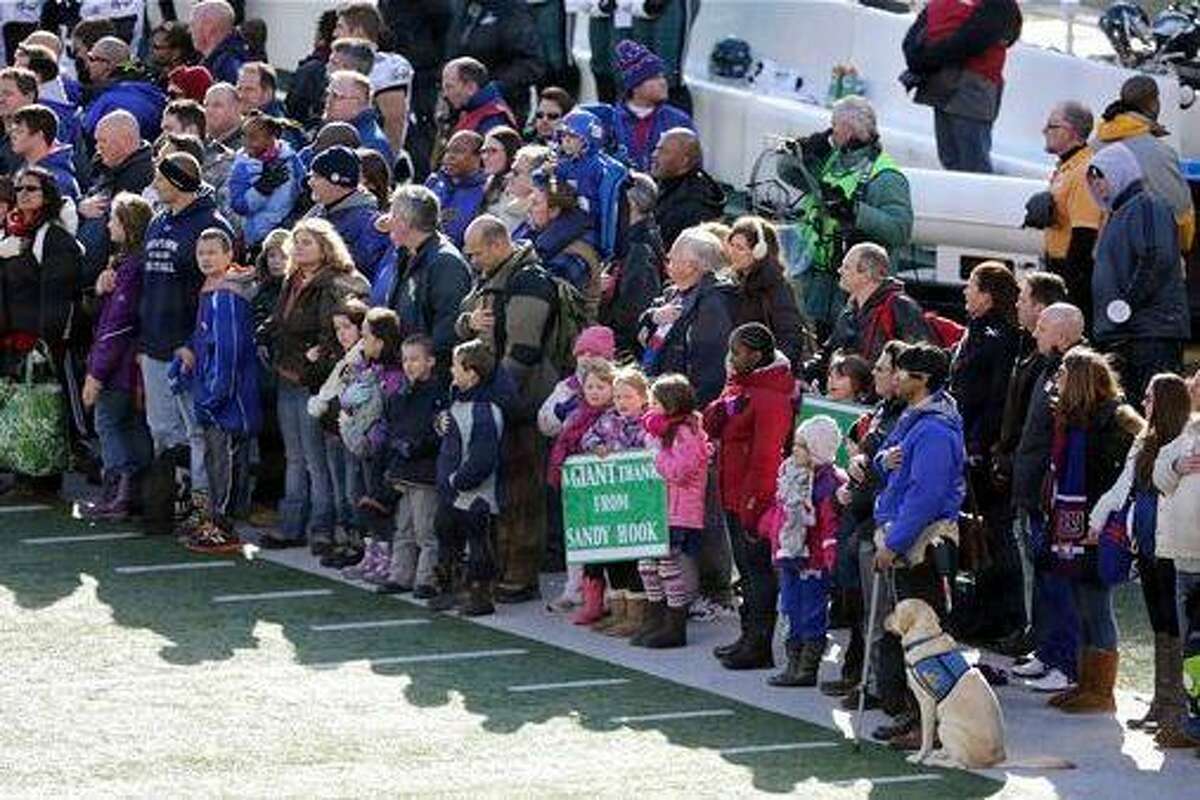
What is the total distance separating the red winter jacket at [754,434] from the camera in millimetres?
17141

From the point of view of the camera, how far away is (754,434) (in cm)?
1720

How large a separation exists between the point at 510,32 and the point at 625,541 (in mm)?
6734

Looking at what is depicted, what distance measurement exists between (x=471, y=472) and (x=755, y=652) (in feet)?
Result: 5.77

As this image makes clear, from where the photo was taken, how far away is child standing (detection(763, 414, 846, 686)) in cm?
1670

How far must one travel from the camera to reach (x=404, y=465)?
60.8 ft

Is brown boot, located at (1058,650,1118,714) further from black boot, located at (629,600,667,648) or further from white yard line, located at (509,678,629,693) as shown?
black boot, located at (629,600,667,648)

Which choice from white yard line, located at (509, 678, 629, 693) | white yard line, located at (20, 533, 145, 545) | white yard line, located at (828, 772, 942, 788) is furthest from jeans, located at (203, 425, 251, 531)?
white yard line, located at (828, 772, 942, 788)

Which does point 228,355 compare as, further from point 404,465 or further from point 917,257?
point 917,257

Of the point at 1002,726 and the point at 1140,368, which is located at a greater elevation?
the point at 1140,368

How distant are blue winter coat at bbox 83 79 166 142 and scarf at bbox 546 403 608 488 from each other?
18.7 ft

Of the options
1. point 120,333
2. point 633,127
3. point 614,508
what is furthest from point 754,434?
point 633,127

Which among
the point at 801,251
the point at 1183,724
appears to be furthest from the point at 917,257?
the point at 1183,724

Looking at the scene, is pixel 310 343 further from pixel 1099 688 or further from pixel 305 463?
pixel 1099 688

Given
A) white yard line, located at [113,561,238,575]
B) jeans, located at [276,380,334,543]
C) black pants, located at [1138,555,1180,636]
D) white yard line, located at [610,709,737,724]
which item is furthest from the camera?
jeans, located at [276,380,334,543]
